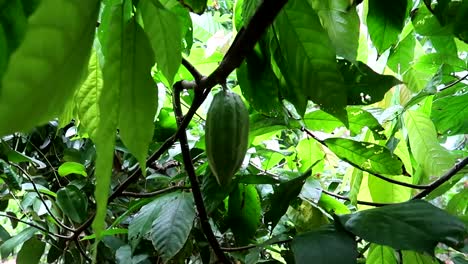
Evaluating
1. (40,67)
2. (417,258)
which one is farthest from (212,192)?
(40,67)

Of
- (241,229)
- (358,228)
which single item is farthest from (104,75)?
(241,229)

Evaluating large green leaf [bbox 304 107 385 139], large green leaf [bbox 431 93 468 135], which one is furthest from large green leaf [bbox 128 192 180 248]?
large green leaf [bbox 431 93 468 135]

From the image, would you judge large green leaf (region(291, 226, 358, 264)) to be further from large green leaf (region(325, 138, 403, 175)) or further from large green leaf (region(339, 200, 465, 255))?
large green leaf (region(325, 138, 403, 175))

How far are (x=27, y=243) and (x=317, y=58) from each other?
912mm

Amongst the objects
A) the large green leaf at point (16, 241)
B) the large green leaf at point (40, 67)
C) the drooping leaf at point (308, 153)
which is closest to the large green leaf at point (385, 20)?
the drooping leaf at point (308, 153)

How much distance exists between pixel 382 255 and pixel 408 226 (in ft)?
0.75

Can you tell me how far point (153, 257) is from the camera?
0.94 m

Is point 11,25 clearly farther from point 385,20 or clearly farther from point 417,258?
point 417,258

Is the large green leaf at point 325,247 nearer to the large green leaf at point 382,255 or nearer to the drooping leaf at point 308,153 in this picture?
the large green leaf at point 382,255

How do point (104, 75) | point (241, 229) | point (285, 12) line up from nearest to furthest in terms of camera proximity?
1. point (104, 75)
2. point (285, 12)
3. point (241, 229)

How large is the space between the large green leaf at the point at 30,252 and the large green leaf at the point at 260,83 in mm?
762

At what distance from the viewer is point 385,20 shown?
1.89ft

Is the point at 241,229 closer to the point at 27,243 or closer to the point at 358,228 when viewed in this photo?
the point at 358,228

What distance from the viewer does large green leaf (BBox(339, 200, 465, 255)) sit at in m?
0.45
